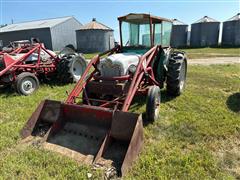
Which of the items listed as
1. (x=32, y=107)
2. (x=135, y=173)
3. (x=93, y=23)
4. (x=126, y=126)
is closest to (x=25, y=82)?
(x=32, y=107)

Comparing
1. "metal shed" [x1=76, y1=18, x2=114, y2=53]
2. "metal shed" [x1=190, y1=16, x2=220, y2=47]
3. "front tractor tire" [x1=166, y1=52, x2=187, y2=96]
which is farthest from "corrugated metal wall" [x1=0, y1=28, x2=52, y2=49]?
"front tractor tire" [x1=166, y1=52, x2=187, y2=96]

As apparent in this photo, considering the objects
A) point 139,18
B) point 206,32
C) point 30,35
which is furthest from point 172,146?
point 30,35

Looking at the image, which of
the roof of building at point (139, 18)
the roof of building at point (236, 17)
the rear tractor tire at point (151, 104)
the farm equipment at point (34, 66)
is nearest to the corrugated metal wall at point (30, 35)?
the farm equipment at point (34, 66)

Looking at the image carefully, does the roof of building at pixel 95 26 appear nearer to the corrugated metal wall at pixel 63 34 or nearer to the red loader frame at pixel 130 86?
the corrugated metal wall at pixel 63 34

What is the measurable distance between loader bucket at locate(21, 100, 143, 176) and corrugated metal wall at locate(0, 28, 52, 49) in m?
25.5

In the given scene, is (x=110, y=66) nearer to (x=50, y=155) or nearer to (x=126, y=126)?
(x=126, y=126)

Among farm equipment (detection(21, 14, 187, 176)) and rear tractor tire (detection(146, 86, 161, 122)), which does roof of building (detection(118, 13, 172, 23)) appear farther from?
rear tractor tire (detection(146, 86, 161, 122))

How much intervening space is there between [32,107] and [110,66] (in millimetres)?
2439

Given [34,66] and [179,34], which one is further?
[179,34]

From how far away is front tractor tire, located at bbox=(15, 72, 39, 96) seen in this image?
6305 mm

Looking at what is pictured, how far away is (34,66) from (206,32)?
27.1m

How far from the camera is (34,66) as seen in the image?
7.05m

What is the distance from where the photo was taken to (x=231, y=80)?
7582 mm

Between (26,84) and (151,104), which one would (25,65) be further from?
(151,104)
